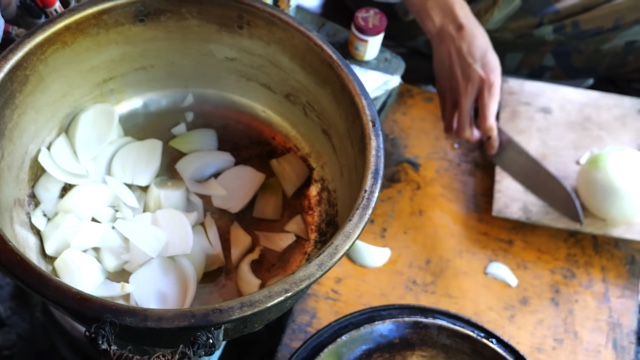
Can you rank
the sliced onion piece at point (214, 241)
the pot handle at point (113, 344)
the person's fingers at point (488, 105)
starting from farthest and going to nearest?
1. the person's fingers at point (488, 105)
2. the sliced onion piece at point (214, 241)
3. the pot handle at point (113, 344)

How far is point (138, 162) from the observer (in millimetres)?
797

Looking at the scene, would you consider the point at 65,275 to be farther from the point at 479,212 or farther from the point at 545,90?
the point at 545,90

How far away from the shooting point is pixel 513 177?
890 millimetres

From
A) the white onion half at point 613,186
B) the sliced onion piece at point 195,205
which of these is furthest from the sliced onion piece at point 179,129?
the white onion half at point 613,186

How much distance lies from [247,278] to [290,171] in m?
0.18

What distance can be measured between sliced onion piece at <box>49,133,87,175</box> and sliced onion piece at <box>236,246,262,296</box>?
242 mm

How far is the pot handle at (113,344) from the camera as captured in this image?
47cm

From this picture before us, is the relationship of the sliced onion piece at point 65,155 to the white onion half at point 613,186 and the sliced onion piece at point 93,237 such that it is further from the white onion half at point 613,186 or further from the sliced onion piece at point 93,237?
the white onion half at point 613,186

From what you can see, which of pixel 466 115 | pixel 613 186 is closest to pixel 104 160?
pixel 466 115

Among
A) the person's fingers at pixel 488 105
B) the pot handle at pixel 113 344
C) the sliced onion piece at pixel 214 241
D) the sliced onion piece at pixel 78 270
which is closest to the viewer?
the pot handle at pixel 113 344

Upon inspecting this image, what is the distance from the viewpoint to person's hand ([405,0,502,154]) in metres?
0.86

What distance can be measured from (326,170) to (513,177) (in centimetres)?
29

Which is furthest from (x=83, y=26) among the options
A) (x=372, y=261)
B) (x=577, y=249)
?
(x=577, y=249)

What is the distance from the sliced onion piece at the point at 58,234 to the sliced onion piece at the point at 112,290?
71 mm
